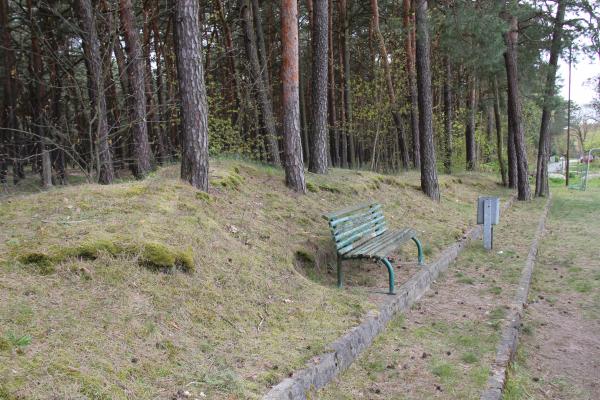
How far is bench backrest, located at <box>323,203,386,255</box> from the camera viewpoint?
589 cm

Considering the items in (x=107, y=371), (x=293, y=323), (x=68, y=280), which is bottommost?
(x=293, y=323)

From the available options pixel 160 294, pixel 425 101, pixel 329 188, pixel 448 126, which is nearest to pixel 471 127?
pixel 448 126

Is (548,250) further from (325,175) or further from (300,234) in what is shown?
(300,234)

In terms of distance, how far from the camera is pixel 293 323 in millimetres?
4363

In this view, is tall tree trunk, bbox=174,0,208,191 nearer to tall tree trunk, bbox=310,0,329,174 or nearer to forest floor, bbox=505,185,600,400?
forest floor, bbox=505,185,600,400

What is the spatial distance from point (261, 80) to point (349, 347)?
10249 mm

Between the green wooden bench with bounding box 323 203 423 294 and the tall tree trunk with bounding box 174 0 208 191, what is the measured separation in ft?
6.06

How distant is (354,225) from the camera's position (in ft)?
21.8

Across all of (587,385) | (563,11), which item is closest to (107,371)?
→ (587,385)

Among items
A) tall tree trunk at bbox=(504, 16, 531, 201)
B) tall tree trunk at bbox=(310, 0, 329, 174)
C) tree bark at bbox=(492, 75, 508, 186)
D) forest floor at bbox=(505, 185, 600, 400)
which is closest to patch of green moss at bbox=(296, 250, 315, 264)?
forest floor at bbox=(505, 185, 600, 400)

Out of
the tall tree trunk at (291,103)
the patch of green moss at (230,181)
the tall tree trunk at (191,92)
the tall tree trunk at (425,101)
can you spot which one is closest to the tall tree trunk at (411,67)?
the tall tree trunk at (425,101)

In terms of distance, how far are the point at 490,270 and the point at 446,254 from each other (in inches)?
27.3

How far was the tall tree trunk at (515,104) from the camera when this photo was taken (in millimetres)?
16625

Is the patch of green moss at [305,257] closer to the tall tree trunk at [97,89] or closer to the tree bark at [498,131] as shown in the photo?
the tall tree trunk at [97,89]
